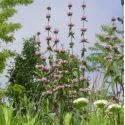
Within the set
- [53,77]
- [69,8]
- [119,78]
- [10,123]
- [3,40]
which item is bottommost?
[10,123]

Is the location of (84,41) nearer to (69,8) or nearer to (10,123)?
(69,8)

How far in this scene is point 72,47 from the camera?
26.0ft

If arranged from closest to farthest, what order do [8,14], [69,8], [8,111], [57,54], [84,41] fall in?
[8,111] < [57,54] < [84,41] < [69,8] < [8,14]

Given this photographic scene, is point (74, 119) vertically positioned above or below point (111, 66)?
below

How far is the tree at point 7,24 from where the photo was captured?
75.6ft

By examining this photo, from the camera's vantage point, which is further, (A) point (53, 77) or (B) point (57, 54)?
(B) point (57, 54)

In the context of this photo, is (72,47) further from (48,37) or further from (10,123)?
(10,123)

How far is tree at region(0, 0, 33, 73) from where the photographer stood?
23031 millimetres

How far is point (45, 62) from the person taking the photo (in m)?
7.49

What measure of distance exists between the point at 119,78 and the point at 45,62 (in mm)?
4948

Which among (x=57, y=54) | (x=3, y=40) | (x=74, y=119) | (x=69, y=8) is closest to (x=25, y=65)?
(x=3, y=40)

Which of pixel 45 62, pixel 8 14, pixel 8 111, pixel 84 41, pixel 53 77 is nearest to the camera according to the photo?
pixel 8 111

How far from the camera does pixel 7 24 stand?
23.7m

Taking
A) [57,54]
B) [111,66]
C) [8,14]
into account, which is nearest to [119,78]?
[111,66]
